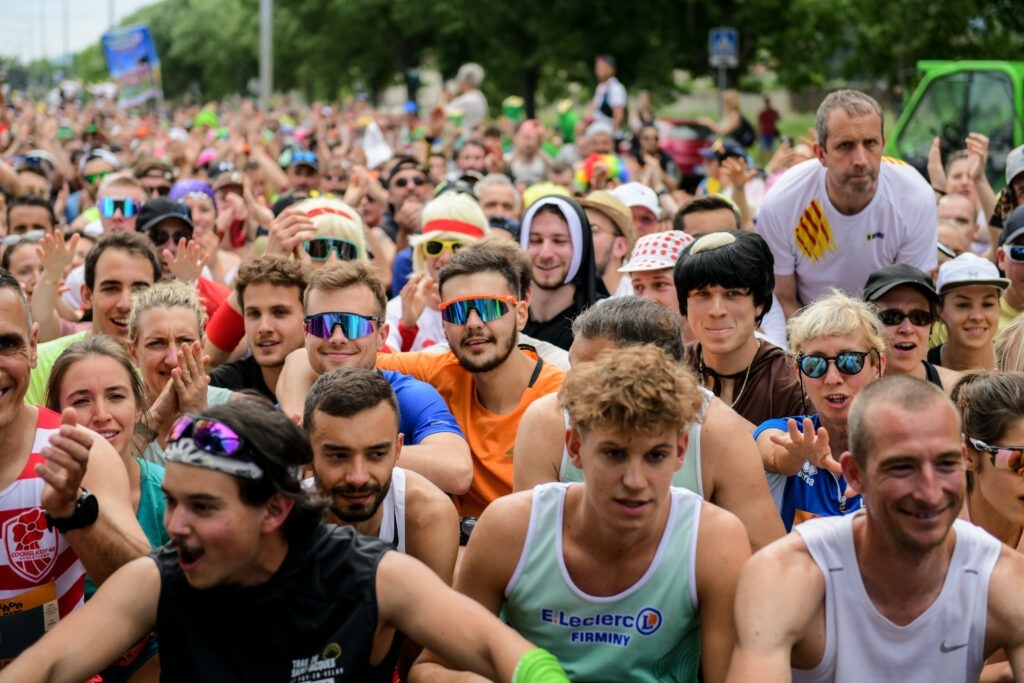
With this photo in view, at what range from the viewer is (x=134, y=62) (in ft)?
90.2

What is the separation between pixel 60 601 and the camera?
3.97 m

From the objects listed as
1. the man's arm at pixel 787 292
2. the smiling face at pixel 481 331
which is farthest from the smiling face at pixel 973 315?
the smiling face at pixel 481 331

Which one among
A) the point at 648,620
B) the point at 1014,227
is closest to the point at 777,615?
the point at 648,620

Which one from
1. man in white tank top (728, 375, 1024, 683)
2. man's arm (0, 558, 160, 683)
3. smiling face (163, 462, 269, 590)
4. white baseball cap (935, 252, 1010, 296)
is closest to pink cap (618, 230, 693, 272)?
white baseball cap (935, 252, 1010, 296)

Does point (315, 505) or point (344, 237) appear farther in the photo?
point (344, 237)

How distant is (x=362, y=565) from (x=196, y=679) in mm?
521

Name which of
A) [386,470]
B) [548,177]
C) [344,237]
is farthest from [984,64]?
[386,470]

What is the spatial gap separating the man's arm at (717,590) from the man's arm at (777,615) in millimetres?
108

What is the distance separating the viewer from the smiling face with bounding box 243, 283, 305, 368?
5.95 m

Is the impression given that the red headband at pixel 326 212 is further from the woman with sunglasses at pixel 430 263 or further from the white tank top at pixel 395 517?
the white tank top at pixel 395 517

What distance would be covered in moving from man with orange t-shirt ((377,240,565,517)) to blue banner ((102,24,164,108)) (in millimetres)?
22824

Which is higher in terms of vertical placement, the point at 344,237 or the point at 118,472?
the point at 344,237

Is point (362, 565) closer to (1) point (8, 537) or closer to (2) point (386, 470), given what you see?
(2) point (386, 470)

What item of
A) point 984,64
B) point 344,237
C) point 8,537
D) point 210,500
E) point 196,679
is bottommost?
point 196,679
